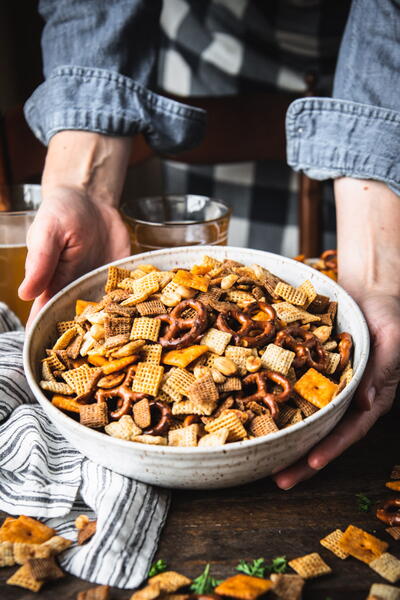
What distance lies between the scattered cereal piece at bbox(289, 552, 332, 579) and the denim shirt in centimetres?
67

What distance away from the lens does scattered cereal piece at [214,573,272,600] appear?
68 centimetres

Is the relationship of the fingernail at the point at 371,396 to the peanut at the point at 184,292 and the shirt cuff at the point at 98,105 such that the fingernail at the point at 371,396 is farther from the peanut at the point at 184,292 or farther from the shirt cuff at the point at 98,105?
the shirt cuff at the point at 98,105

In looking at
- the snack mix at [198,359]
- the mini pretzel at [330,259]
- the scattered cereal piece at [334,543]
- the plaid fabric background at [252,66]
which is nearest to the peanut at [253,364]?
A: the snack mix at [198,359]

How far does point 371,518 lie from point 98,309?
0.50 m

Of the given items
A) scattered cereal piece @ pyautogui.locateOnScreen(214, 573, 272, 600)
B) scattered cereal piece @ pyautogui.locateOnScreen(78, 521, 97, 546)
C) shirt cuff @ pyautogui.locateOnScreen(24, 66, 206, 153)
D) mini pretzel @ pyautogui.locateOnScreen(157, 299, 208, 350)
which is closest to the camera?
scattered cereal piece @ pyautogui.locateOnScreen(214, 573, 272, 600)

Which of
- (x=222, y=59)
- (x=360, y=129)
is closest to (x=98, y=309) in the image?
(x=360, y=129)

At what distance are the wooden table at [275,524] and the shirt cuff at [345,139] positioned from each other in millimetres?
506

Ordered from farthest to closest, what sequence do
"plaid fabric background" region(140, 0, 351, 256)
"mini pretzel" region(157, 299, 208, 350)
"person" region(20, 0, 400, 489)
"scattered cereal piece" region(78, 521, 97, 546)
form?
"plaid fabric background" region(140, 0, 351, 256) < "person" region(20, 0, 400, 489) < "mini pretzel" region(157, 299, 208, 350) < "scattered cereal piece" region(78, 521, 97, 546)

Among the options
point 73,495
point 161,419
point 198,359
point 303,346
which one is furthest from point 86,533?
point 303,346

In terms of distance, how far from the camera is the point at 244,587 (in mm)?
686

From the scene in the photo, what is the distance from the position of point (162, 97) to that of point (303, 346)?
0.68m

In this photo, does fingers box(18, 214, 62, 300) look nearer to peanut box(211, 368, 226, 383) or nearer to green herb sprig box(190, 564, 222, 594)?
peanut box(211, 368, 226, 383)

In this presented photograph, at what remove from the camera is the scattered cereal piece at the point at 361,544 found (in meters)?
0.74

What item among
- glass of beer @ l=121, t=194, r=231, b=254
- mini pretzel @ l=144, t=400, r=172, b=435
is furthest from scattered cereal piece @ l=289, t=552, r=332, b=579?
glass of beer @ l=121, t=194, r=231, b=254
